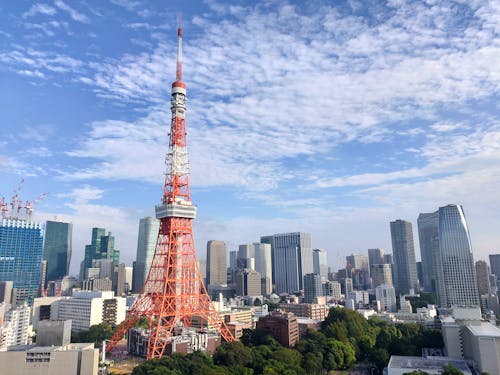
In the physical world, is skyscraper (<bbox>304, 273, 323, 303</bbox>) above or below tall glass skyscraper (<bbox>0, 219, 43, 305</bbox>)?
below

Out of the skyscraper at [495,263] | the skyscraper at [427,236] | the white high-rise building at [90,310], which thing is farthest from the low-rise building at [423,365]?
the skyscraper at [495,263]

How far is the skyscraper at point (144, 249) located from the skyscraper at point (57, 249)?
123 feet

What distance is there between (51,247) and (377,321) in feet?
514

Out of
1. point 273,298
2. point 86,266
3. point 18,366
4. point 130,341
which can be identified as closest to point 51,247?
point 86,266

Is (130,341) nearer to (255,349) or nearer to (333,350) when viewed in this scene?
(255,349)

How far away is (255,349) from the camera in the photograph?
1463 inches

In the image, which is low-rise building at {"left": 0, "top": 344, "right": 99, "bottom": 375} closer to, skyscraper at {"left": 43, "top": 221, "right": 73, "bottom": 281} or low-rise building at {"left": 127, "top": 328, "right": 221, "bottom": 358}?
low-rise building at {"left": 127, "top": 328, "right": 221, "bottom": 358}

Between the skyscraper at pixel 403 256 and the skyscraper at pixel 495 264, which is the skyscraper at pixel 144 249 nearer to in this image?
the skyscraper at pixel 403 256

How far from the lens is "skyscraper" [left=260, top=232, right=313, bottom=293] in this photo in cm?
17075

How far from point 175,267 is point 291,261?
138291 mm

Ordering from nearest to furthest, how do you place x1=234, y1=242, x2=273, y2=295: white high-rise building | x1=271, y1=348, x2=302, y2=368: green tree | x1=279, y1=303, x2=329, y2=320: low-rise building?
x1=271, y1=348, x2=302, y2=368: green tree → x1=279, y1=303, x2=329, y2=320: low-rise building → x1=234, y1=242, x2=273, y2=295: white high-rise building

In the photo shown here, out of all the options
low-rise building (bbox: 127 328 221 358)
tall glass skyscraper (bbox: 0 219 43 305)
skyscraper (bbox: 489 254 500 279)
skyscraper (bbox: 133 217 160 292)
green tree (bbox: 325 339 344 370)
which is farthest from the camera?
skyscraper (bbox: 133 217 160 292)

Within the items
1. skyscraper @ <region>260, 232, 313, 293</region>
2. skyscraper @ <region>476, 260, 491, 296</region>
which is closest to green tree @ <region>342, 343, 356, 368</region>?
skyscraper @ <region>476, 260, 491, 296</region>

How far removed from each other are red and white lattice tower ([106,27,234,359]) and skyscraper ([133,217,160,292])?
119075 millimetres
